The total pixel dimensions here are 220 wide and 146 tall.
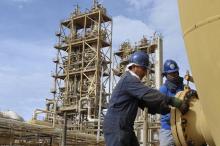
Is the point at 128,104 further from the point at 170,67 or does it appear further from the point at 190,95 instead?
the point at 170,67

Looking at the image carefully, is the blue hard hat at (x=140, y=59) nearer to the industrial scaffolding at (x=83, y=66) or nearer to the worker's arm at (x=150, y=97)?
the worker's arm at (x=150, y=97)

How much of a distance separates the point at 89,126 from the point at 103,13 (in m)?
9.62

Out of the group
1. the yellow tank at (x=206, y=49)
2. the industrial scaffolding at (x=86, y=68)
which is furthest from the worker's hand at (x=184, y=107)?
the industrial scaffolding at (x=86, y=68)

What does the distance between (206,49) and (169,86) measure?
192 centimetres

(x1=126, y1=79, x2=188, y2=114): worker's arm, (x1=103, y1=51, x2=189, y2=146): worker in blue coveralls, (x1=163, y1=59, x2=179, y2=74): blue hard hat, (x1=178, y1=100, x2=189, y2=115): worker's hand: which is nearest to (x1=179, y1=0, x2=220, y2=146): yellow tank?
(x1=178, y1=100, x2=189, y2=115): worker's hand

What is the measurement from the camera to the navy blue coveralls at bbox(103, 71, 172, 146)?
10.3ft

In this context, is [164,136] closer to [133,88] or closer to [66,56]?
[133,88]

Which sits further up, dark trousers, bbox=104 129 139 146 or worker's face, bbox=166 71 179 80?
worker's face, bbox=166 71 179 80

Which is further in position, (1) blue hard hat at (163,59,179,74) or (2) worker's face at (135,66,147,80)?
(1) blue hard hat at (163,59,179,74)

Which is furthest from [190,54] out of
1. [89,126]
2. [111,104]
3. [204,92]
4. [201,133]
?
[89,126]

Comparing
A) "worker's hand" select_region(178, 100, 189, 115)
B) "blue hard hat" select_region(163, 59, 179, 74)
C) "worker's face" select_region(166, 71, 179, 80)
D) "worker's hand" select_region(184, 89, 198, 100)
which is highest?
"blue hard hat" select_region(163, 59, 179, 74)

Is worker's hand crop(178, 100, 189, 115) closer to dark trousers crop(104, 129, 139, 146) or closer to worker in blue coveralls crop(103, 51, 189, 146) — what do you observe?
worker in blue coveralls crop(103, 51, 189, 146)

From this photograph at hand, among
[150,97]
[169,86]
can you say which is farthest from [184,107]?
[169,86]

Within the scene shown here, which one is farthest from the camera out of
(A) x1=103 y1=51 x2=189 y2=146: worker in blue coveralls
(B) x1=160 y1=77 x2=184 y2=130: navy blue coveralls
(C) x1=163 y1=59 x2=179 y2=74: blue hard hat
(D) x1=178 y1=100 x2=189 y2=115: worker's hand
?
(B) x1=160 y1=77 x2=184 y2=130: navy blue coveralls
